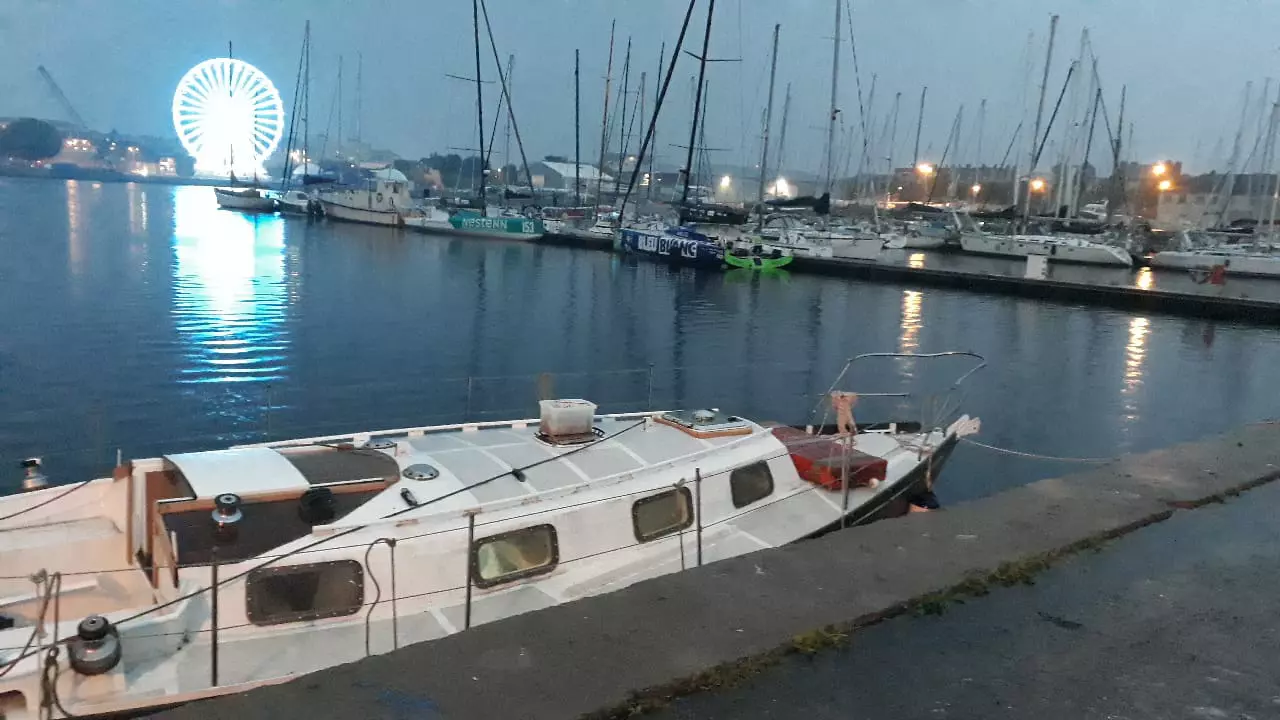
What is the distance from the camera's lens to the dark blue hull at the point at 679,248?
70.1 m

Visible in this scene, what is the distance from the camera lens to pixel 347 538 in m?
8.66

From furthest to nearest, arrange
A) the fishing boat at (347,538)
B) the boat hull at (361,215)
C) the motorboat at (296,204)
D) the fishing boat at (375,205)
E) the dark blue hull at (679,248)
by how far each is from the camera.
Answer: the motorboat at (296,204), the fishing boat at (375,205), the boat hull at (361,215), the dark blue hull at (679,248), the fishing boat at (347,538)

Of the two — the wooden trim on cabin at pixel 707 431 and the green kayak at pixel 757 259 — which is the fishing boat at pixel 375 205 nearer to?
the green kayak at pixel 757 259

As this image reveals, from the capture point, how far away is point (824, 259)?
233 feet

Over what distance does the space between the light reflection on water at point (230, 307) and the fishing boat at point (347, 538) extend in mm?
16822

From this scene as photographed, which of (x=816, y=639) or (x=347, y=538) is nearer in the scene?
(x=816, y=639)

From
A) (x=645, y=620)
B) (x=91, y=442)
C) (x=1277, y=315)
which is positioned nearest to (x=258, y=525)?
(x=645, y=620)

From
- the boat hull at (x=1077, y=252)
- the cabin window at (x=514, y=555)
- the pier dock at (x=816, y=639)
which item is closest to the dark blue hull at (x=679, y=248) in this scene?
the boat hull at (x=1077, y=252)

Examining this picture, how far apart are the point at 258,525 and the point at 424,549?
151cm

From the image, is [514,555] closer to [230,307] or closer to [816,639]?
[816,639]

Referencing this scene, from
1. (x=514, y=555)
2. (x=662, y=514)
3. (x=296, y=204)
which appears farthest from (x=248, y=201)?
(x=514, y=555)

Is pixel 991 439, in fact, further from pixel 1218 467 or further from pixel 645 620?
pixel 645 620

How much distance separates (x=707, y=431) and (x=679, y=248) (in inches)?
2352

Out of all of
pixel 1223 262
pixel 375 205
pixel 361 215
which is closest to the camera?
pixel 1223 262
